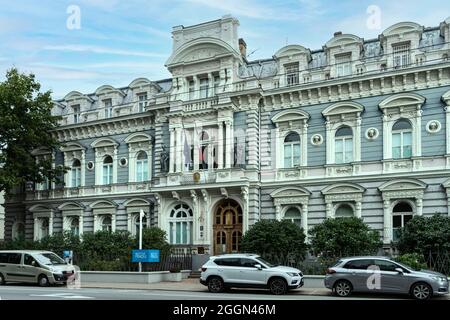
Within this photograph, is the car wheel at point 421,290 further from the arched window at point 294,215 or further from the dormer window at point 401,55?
the dormer window at point 401,55

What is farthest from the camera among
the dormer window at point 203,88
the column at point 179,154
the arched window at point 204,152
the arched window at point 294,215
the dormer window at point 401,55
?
the dormer window at point 203,88

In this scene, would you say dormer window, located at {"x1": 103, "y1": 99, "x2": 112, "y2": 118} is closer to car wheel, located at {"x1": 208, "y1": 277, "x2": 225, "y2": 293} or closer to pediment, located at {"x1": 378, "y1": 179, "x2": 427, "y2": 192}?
pediment, located at {"x1": 378, "y1": 179, "x2": 427, "y2": 192}

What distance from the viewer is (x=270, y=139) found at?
32.2 meters

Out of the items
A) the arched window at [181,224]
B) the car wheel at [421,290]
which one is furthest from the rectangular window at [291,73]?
the car wheel at [421,290]

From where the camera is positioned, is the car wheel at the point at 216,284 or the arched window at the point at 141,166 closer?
the car wheel at the point at 216,284

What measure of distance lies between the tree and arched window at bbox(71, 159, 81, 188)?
136 cm

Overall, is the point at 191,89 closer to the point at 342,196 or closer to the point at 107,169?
the point at 107,169

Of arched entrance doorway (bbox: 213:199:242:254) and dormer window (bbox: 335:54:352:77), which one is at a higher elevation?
dormer window (bbox: 335:54:352:77)

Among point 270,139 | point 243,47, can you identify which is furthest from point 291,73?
point 243,47

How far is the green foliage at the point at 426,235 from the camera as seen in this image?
23.1 meters

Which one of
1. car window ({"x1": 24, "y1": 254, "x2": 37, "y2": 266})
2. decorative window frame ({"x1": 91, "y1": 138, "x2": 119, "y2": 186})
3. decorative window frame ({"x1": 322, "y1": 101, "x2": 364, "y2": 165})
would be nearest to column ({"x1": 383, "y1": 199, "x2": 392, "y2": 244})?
decorative window frame ({"x1": 322, "y1": 101, "x2": 364, "y2": 165})

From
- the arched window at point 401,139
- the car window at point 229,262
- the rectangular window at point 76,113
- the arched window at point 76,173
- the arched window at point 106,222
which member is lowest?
the car window at point 229,262

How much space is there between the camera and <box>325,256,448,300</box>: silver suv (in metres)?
17.5

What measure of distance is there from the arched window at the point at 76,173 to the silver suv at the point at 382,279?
26.5 m
